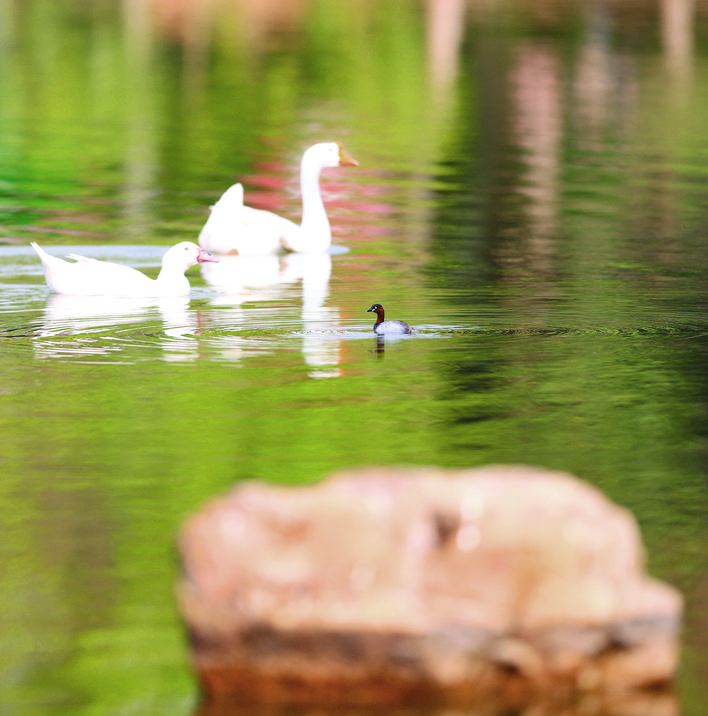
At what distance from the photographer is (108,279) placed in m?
14.1

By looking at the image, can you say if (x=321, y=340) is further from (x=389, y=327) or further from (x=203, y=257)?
(x=203, y=257)

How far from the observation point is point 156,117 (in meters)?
32.8

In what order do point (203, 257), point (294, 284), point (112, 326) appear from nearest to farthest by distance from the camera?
1. point (112, 326)
2. point (203, 257)
3. point (294, 284)

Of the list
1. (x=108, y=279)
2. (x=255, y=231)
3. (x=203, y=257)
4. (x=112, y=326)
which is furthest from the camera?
(x=255, y=231)

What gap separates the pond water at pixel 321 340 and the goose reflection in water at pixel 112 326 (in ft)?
0.13

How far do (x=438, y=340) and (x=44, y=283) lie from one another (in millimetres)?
4504

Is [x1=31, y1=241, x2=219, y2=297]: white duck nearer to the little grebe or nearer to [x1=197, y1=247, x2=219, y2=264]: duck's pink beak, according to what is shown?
[x1=197, y1=247, x2=219, y2=264]: duck's pink beak

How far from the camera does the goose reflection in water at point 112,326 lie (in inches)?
470

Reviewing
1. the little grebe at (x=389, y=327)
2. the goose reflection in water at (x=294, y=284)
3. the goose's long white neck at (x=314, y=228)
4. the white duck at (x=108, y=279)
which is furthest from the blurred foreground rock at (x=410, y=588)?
the goose's long white neck at (x=314, y=228)

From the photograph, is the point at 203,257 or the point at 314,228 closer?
the point at 203,257

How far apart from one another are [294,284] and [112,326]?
9.44ft

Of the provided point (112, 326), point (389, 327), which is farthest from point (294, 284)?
point (389, 327)

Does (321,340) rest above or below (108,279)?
below

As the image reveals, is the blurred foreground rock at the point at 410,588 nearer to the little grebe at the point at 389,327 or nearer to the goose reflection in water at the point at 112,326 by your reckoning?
the goose reflection in water at the point at 112,326
